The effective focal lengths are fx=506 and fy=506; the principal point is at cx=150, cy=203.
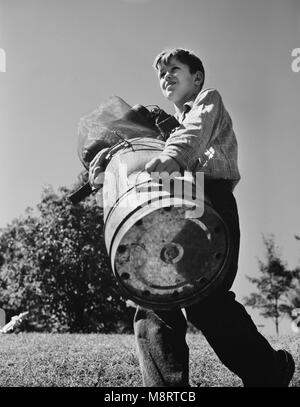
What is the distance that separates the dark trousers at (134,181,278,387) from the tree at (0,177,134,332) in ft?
67.7

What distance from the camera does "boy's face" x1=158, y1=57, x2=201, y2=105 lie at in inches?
117

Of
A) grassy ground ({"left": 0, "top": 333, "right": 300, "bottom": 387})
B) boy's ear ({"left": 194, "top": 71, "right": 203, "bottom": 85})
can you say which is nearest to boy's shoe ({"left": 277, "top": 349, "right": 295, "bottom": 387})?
grassy ground ({"left": 0, "top": 333, "right": 300, "bottom": 387})

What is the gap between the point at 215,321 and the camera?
261 centimetres

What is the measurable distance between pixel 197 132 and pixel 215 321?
0.97 m

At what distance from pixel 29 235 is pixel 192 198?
996 inches

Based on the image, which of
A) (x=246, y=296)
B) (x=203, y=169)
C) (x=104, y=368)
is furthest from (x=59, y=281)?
(x=203, y=169)

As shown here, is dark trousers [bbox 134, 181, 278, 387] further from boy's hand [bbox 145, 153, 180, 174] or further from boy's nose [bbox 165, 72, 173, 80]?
boy's nose [bbox 165, 72, 173, 80]

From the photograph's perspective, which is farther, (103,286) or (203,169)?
(103,286)

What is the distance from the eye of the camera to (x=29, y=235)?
26594mm

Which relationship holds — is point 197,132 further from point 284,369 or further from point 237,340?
point 284,369

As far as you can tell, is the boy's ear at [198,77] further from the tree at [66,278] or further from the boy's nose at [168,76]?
the tree at [66,278]

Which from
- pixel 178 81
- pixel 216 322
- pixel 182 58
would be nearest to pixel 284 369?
pixel 216 322
